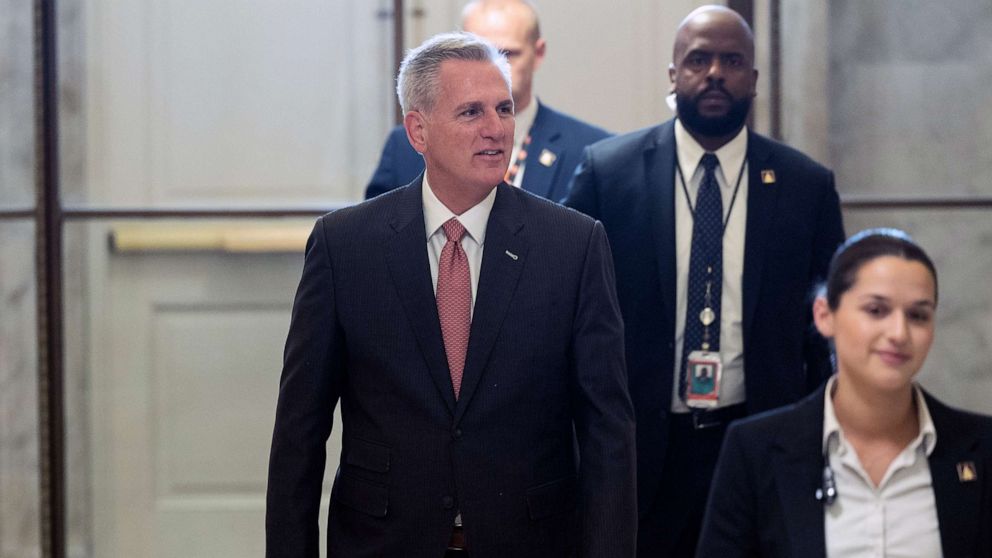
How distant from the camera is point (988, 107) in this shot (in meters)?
5.18

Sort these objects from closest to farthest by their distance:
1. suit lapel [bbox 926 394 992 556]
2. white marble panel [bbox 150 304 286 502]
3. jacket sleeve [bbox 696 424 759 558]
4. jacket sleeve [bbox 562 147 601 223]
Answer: suit lapel [bbox 926 394 992 556] → jacket sleeve [bbox 696 424 759 558] → jacket sleeve [bbox 562 147 601 223] → white marble panel [bbox 150 304 286 502]

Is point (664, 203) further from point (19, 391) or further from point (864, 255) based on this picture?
point (19, 391)

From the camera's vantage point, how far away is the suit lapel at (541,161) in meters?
4.09

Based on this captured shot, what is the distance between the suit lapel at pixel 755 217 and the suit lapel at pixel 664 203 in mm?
178

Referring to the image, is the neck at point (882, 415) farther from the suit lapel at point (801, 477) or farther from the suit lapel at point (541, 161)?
the suit lapel at point (541, 161)

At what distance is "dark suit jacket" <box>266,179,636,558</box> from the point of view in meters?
2.73

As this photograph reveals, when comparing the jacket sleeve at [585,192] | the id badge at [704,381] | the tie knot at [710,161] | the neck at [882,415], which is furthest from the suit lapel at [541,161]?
the neck at [882,415]

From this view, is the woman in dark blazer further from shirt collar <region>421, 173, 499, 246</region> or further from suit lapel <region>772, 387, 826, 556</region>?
shirt collar <region>421, 173, 499, 246</region>

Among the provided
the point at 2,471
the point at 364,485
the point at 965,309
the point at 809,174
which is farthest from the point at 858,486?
the point at 2,471

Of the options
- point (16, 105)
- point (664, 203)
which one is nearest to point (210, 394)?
point (16, 105)

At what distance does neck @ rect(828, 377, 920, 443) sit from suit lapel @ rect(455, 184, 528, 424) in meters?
0.66

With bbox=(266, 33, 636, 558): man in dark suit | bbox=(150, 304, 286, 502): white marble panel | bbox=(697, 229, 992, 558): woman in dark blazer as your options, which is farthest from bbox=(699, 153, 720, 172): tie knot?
bbox=(150, 304, 286, 502): white marble panel

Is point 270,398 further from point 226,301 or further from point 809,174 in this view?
point 809,174

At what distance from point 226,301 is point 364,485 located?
265 centimetres
